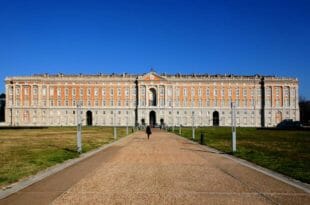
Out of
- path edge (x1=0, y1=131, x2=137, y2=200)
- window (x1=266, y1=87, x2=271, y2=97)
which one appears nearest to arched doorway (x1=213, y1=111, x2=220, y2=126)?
window (x1=266, y1=87, x2=271, y2=97)

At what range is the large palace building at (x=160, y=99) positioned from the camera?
385ft

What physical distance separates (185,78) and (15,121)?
52085mm

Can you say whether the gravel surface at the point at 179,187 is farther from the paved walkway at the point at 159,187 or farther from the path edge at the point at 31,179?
the path edge at the point at 31,179

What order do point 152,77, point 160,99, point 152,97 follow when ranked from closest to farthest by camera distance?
point 152,77 < point 160,99 < point 152,97

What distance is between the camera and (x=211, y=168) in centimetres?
1628

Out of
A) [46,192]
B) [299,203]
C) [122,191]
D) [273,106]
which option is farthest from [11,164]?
[273,106]

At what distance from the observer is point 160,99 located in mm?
118312

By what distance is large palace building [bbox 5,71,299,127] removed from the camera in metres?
117

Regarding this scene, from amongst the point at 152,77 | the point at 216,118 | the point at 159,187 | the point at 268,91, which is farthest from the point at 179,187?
the point at 268,91

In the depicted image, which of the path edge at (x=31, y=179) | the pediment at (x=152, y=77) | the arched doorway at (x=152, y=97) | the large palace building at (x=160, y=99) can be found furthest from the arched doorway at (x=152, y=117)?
the path edge at (x=31, y=179)

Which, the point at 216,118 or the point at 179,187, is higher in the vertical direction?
the point at 216,118

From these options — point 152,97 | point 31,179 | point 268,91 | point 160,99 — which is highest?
point 268,91

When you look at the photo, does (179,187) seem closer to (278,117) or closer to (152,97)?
(152,97)

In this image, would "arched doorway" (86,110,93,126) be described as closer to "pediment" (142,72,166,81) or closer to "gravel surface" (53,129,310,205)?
"pediment" (142,72,166,81)
